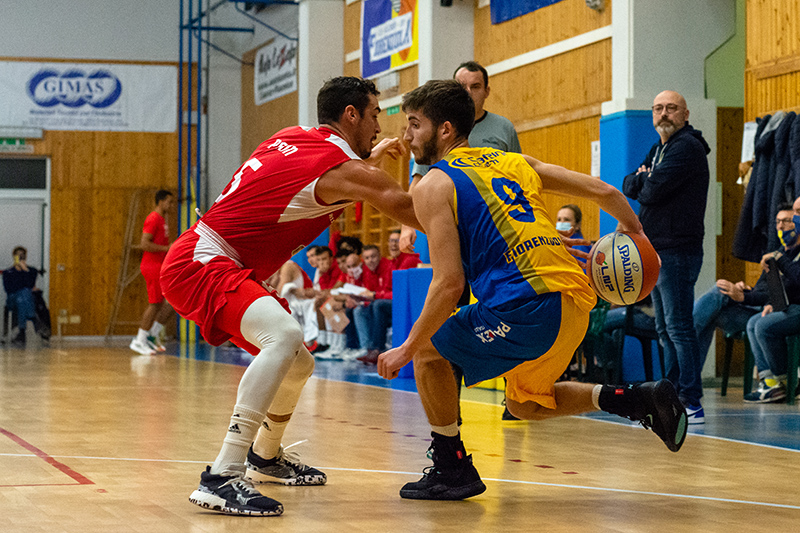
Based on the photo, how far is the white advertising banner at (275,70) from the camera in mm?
16625

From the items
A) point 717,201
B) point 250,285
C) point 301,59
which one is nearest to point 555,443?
point 250,285

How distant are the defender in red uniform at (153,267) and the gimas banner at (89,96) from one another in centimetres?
568

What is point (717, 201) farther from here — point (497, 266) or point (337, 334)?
point (497, 266)

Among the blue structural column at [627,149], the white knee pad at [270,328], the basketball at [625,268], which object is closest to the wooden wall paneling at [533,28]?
the blue structural column at [627,149]

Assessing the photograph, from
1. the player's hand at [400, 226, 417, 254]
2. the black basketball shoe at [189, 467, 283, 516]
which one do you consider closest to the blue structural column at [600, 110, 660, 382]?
the player's hand at [400, 226, 417, 254]

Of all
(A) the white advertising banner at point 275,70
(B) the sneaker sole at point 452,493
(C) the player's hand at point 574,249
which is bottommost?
(B) the sneaker sole at point 452,493

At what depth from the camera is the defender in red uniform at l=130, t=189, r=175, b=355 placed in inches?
520

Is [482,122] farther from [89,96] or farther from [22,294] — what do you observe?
[89,96]

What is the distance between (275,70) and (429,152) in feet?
45.8

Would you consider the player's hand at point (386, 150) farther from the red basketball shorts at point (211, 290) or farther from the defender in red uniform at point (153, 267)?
the defender in red uniform at point (153, 267)

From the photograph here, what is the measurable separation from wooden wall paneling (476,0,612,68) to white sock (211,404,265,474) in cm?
709

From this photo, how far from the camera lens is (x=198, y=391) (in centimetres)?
813

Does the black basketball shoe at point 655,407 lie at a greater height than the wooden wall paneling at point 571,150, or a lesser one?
lesser

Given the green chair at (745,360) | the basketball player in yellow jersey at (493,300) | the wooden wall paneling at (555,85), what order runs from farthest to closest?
the wooden wall paneling at (555,85) → the green chair at (745,360) → the basketball player in yellow jersey at (493,300)
